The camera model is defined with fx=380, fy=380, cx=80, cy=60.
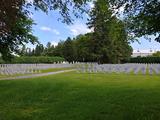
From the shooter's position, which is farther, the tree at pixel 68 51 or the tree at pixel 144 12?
the tree at pixel 68 51

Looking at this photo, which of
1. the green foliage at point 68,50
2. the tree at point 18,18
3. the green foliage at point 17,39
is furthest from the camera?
the green foliage at point 68,50

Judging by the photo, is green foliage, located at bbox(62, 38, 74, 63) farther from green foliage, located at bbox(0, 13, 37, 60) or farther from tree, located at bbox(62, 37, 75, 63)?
green foliage, located at bbox(0, 13, 37, 60)

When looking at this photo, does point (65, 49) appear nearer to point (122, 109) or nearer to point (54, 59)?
point (54, 59)

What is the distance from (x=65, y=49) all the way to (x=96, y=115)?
368 feet

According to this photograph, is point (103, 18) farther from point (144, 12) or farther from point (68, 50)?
point (68, 50)

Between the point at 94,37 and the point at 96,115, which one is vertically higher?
the point at 94,37

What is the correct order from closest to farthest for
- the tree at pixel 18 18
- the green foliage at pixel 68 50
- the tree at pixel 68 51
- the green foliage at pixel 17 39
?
the tree at pixel 18 18 → the green foliage at pixel 17 39 → the tree at pixel 68 51 → the green foliage at pixel 68 50

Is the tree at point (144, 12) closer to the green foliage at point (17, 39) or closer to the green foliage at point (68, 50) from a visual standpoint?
the green foliage at point (17, 39)

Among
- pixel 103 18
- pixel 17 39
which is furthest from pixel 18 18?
pixel 17 39

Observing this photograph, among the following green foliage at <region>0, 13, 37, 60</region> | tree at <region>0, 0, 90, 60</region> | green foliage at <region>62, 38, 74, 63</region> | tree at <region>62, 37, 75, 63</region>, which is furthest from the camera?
green foliage at <region>62, 38, 74, 63</region>

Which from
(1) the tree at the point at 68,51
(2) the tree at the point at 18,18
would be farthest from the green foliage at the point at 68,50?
(2) the tree at the point at 18,18

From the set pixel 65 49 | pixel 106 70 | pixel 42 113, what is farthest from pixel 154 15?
pixel 65 49

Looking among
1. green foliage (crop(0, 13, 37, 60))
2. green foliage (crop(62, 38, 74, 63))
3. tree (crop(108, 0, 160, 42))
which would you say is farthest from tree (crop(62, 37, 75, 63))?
tree (crop(108, 0, 160, 42))

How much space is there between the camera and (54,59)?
102 m
